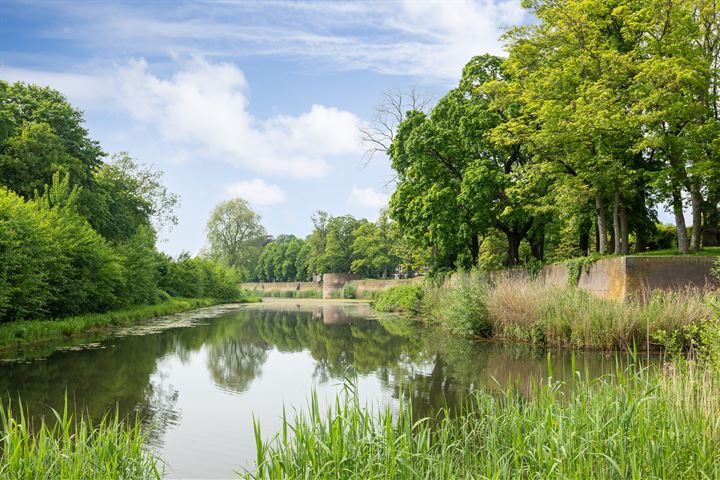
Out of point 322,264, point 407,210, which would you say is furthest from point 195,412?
point 322,264

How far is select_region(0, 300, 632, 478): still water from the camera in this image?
8.08 m

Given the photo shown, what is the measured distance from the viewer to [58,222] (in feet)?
66.8

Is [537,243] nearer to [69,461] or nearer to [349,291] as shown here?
[69,461]

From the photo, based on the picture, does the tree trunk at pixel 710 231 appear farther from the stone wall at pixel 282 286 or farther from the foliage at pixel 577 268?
the stone wall at pixel 282 286

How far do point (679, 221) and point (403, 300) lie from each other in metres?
18.1

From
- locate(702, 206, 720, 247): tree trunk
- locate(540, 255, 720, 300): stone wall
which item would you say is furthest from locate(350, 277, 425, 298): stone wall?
locate(540, 255, 720, 300): stone wall

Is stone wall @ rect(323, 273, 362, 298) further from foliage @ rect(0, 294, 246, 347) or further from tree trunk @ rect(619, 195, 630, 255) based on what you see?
tree trunk @ rect(619, 195, 630, 255)

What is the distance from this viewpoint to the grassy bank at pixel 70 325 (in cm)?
1677

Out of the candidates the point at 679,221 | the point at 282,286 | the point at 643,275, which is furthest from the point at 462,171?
the point at 282,286

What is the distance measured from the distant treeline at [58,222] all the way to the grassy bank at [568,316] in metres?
13.5

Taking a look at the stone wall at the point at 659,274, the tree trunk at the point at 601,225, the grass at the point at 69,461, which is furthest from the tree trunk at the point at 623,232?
the grass at the point at 69,461

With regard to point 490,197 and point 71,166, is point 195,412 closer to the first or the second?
point 490,197

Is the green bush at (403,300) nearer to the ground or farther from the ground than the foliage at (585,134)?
nearer to the ground

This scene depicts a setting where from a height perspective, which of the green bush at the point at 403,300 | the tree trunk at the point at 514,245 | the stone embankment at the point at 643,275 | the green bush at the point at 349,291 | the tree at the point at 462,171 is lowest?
the green bush at the point at 349,291
